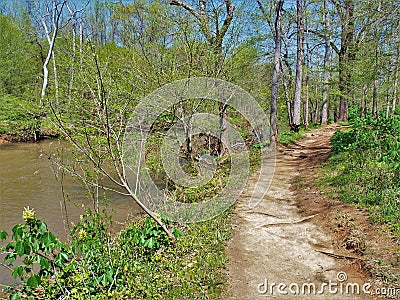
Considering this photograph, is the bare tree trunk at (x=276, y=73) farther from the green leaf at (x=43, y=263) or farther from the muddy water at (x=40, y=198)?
the green leaf at (x=43, y=263)

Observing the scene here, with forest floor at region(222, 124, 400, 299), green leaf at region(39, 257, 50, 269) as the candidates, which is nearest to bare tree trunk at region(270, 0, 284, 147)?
forest floor at region(222, 124, 400, 299)

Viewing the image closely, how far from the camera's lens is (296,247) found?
14.1 ft

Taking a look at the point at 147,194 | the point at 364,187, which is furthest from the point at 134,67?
the point at 364,187

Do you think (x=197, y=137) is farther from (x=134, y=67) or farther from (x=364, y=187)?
(x=364, y=187)

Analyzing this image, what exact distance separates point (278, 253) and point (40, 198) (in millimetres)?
6536

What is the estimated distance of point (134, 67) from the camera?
707 centimetres

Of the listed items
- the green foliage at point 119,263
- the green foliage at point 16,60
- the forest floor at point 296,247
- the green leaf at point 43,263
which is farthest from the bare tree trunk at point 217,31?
the green foliage at point 16,60

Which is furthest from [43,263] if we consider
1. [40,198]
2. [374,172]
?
[40,198]

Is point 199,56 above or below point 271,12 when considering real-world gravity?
below

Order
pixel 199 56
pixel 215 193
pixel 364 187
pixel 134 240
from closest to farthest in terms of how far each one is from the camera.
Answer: pixel 134 240, pixel 364 187, pixel 215 193, pixel 199 56

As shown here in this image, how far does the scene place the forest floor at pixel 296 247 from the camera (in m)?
3.42

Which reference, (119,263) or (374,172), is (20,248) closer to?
(119,263)

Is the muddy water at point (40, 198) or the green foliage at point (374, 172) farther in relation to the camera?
the muddy water at point (40, 198)

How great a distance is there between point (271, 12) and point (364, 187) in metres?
10.7
